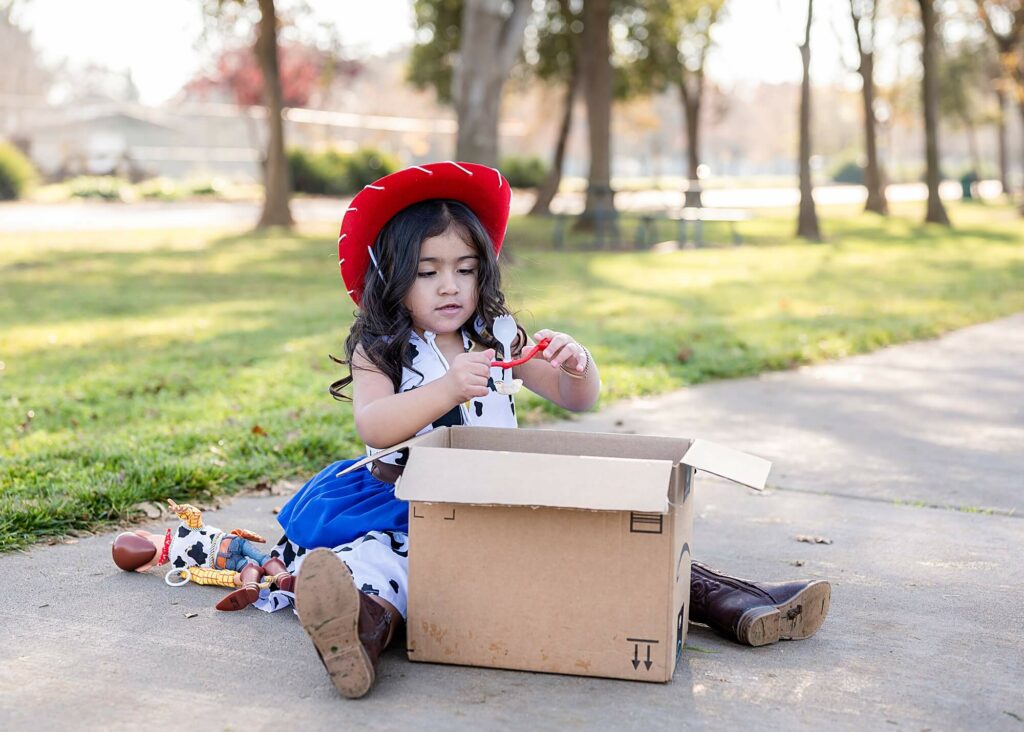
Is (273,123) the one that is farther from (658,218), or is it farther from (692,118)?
(692,118)

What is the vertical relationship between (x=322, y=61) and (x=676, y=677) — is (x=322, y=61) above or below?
above

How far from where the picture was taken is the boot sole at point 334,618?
2.26 meters

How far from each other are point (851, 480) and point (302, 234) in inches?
542

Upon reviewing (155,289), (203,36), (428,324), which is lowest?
(155,289)

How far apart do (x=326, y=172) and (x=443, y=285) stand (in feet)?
86.6

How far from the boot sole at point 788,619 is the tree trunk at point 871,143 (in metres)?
22.4

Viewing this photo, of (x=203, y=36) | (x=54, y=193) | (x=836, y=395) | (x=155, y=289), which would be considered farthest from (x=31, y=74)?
(x=836, y=395)

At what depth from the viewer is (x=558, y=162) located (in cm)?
2494

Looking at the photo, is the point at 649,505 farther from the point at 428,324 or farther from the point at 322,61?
the point at 322,61

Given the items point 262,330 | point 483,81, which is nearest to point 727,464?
point 262,330

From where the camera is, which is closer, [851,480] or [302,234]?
[851,480]

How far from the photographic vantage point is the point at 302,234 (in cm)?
1711

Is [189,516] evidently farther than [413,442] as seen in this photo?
Yes

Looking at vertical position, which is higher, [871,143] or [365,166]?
[871,143]
